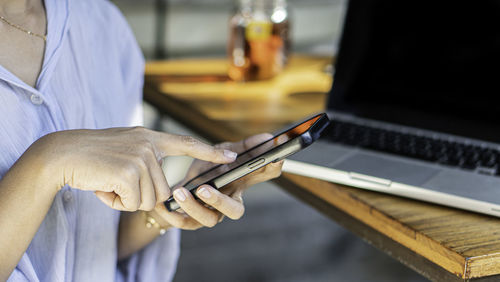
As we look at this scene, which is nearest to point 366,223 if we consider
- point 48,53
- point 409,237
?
point 409,237

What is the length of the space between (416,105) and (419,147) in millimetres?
135

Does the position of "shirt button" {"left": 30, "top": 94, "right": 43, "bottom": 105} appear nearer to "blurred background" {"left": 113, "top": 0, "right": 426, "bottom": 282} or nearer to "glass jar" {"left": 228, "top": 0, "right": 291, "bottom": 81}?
"glass jar" {"left": 228, "top": 0, "right": 291, "bottom": 81}

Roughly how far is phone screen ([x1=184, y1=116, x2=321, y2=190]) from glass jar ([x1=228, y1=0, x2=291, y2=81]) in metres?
0.64

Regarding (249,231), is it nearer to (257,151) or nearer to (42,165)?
(257,151)

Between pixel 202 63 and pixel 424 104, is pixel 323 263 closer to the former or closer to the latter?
pixel 202 63

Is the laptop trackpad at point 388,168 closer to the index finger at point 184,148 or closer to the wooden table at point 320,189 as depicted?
the wooden table at point 320,189

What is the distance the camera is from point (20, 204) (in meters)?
0.54

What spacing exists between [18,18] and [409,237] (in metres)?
0.53

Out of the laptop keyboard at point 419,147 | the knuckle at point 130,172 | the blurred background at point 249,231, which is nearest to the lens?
the knuckle at point 130,172

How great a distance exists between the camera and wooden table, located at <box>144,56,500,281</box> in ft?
1.87

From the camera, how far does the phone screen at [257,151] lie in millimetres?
587

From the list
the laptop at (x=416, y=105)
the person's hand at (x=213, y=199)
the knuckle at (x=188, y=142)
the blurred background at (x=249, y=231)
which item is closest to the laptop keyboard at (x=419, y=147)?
the laptop at (x=416, y=105)

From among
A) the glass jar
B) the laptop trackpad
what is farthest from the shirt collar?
the glass jar

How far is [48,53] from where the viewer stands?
68 centimetres
